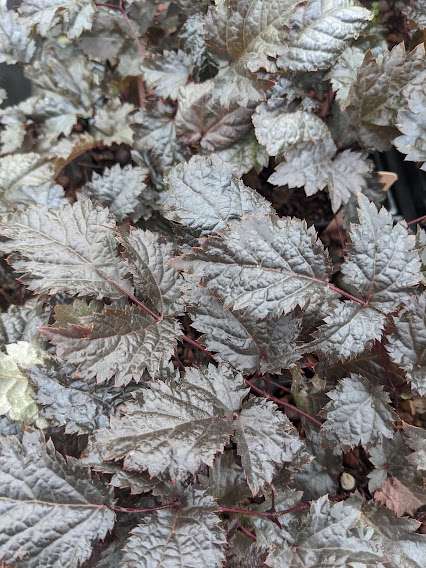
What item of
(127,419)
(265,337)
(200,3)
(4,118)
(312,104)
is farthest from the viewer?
(4,118)

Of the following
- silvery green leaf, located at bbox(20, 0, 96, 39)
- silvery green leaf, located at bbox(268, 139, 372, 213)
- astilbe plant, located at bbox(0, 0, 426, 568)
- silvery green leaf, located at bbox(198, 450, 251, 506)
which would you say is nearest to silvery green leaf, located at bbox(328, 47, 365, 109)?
astilbe plant, located at bbox(0, 0, 426, 568)

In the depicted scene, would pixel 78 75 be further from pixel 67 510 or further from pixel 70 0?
pixel 67 510

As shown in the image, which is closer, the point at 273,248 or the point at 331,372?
the point at 273,248

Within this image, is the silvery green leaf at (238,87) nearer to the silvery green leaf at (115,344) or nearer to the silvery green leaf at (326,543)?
the silvery green leaf at (115,344)

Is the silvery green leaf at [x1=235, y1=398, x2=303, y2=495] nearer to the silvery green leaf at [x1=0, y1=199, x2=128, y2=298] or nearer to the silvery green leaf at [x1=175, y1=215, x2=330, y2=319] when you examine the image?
the silvery green leaf at [x1=175, y1=215, x2=330, y2=319]

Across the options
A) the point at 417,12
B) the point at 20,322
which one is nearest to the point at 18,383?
the point at 20,322

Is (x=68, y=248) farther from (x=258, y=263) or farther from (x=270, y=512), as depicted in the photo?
(x=270, y=512)

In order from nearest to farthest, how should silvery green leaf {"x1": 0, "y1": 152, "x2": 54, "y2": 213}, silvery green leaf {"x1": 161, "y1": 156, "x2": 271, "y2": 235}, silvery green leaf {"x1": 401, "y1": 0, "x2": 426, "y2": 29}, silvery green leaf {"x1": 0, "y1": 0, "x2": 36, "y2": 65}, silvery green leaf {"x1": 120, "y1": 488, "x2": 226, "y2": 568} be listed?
silvery green leaf {"x1": 120, "y1": 488, "x2": 226, "y2": 568} < silvery green leaf {"x1": 161, "y1": 156, "x2": 271, "y2": 235} < silvery green leaf {"x1": 401, "y1": 0, "x2": 426, "y2": 29} < silvery green leaf {"x1": 0, "y1": 152, "x2": 54, "y2": 213} < silvery green leaf {"x1": 0, "y1": 0, "x2": 36, "y2": 65}

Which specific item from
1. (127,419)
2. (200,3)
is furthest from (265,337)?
(200,3)
